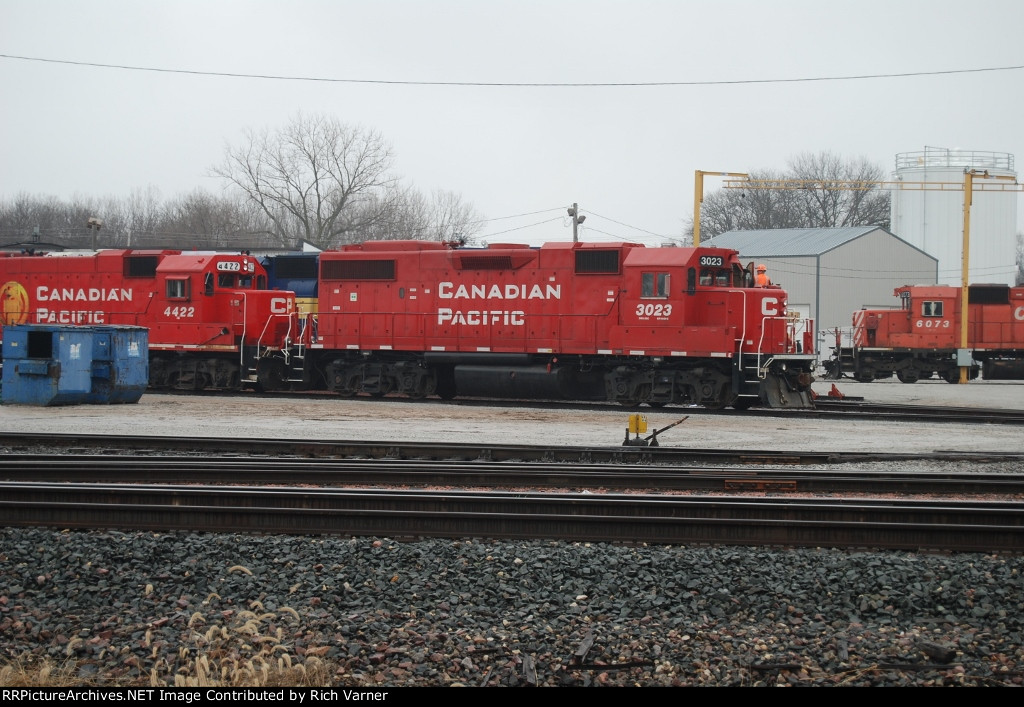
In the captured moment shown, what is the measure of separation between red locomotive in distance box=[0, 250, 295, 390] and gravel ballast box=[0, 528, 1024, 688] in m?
16.1

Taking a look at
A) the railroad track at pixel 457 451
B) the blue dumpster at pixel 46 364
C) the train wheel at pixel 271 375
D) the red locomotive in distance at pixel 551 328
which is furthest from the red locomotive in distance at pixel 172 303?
the railroad track at pixel 457 451

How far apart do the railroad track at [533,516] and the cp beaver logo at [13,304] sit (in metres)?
18.9

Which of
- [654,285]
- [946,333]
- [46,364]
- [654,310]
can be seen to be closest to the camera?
[46,364]

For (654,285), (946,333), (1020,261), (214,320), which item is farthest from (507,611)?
(1020,261)

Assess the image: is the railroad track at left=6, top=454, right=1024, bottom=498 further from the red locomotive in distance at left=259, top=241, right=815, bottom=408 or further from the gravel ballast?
the red locomotive in distance at left=259, top=241, right=815, bottom=408

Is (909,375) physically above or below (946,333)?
below

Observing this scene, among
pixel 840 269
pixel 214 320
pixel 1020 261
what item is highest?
pixel 1020 261

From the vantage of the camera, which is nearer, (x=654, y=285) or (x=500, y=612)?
(x=500, y=612)

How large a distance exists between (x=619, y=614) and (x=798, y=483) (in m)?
4.79

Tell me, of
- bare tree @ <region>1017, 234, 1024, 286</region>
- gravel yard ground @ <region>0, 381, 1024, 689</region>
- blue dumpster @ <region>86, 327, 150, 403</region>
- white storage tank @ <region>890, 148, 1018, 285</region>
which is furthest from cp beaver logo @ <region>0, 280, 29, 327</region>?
bare tree @ <region>1017, 234, 1024, 286</region>

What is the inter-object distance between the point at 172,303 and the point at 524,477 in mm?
16266

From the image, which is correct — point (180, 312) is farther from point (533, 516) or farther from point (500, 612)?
point (500, 612)

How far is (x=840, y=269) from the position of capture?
5488 centimetres
